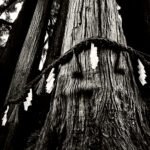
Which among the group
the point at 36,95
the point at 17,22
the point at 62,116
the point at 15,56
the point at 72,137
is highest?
the point at 17,22

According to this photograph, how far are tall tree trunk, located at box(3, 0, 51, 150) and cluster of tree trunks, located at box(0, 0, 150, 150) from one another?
52 cm

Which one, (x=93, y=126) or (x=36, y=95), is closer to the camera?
(x=93, y=126)

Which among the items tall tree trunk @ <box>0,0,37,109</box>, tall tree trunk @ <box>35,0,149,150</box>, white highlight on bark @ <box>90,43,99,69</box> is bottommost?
tall tree trunk @ <box>35,0,149,150</box>

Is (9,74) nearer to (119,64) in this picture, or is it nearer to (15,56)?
(15,56)

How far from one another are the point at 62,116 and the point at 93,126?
0.48ft

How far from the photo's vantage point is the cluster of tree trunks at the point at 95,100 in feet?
2.47

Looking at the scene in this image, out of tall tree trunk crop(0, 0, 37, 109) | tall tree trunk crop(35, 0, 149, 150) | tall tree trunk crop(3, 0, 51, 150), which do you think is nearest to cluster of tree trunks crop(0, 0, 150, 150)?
tall tree trunk crop(35, 0, 149, 150)

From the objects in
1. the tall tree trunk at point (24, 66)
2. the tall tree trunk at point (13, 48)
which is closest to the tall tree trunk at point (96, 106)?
the tall tree trunk at point (24, 66)

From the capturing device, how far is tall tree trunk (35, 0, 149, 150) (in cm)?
75

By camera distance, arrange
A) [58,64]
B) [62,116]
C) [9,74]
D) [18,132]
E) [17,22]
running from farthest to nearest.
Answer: [17,22] < [9,74] < [18,132] < [58,64] < [62,116]

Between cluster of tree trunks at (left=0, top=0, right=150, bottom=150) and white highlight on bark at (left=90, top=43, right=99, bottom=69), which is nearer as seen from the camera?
cluster of tree trunks at (left=0, top=0, right=150, bottom=150)

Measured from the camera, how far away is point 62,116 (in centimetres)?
87

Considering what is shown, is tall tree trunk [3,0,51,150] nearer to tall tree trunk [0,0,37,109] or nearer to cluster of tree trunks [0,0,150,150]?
tall tree trunk [0,0,37,109]

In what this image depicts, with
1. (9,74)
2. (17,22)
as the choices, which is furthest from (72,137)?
(17,22)
